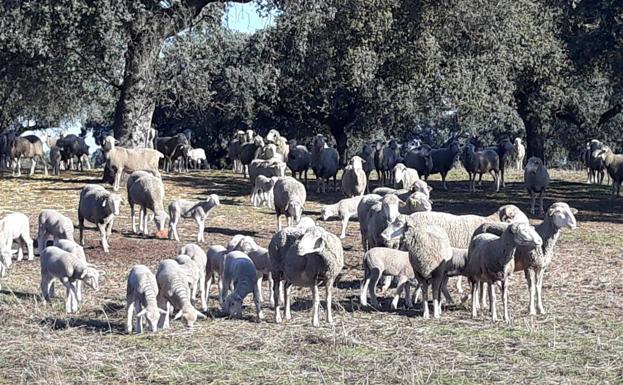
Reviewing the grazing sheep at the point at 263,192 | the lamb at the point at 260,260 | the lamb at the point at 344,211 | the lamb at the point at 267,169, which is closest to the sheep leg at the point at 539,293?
the lamb at the point at 260,260

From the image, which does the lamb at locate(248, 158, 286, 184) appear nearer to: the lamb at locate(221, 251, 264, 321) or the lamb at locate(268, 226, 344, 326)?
the lamb at locate(221, 251, 264, 321)

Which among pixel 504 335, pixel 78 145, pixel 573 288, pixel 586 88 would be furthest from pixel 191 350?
pixel 586 88

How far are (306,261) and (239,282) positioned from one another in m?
0.89

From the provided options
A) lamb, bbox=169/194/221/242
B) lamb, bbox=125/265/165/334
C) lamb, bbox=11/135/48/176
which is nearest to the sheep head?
lamb, bbox=169/194/221/242

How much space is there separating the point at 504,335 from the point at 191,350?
3.47 meters

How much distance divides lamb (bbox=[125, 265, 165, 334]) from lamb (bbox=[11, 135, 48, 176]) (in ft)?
71.3

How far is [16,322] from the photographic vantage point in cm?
1168

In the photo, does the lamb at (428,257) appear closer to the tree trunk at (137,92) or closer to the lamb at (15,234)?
the lamb at (15,234)

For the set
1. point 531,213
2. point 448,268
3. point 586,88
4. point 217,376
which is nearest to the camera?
point 217,376

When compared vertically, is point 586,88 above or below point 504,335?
above

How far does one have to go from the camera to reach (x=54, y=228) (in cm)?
1666

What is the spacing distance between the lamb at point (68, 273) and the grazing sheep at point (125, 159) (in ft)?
46.0

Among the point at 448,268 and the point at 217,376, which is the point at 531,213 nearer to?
the point at 448,268

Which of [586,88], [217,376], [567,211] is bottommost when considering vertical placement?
[217,376]
